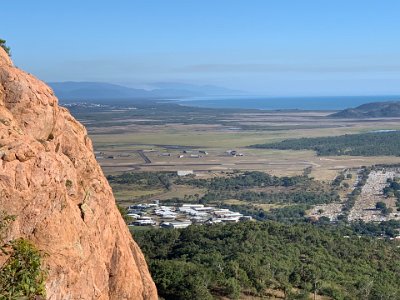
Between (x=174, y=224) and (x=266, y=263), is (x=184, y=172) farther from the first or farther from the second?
(x=266, y=263)

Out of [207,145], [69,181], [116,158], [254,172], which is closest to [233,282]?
[69,181]

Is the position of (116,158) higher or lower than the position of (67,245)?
lower

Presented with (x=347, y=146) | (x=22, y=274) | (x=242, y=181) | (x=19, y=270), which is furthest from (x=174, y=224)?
(x=347, y=146)

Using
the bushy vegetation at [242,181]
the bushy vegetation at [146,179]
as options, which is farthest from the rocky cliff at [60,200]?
the bushy vegetation at [146,179]

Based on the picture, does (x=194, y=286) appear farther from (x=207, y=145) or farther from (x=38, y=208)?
(x=207, y=145)

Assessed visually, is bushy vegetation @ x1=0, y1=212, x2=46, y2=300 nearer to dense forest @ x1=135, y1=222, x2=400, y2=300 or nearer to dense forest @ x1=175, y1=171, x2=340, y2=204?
dense forest @ x1=135, y1=222, x2=400, y2=300

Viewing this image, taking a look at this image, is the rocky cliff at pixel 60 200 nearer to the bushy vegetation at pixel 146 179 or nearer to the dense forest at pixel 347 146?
the bushy vegetation at pixel 146 179
